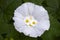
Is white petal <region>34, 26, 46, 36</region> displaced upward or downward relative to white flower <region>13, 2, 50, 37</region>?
downward

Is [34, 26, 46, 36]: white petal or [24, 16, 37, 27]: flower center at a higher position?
[24, 16, 37, 27]: flower center

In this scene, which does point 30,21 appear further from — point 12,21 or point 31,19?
point 12,21

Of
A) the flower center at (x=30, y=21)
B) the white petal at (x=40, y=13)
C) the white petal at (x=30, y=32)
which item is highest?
the white petal at (x=40, y=13)

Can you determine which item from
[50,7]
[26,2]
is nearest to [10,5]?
[26,2]

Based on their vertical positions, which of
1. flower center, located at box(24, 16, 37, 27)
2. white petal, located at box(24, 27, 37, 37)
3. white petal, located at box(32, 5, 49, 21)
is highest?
white petal, located at box(32, 5, 49, 21)

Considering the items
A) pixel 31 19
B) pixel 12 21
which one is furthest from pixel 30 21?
pixel 12 21

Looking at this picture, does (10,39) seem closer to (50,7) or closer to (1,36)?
(1,36)
